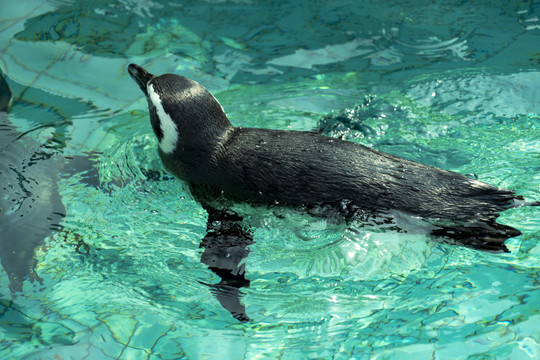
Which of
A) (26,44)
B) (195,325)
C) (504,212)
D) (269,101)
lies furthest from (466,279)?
(26,44)

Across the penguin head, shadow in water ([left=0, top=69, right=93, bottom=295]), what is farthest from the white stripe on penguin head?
shadow in water ([left=0, top=69, right=93, bottom=295])

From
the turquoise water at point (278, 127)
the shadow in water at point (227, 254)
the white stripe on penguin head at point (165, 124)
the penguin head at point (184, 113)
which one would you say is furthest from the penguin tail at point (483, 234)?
the white stripe on penguin head at point (165, 124)

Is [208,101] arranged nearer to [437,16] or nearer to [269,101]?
[269,101]

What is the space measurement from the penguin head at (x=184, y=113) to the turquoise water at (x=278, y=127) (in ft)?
1.27

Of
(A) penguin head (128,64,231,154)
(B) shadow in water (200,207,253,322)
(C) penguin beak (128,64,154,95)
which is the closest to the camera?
(B) shadow in water (200,207,253,322)

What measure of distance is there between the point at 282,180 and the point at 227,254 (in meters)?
0.49

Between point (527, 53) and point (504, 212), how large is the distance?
2.49 meters

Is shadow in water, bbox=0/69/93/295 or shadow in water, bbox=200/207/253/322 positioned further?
shadow in water, bbox=0/69/93/295

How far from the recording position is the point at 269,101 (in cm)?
454

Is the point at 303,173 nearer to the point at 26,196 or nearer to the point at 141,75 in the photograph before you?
the point at 141,75

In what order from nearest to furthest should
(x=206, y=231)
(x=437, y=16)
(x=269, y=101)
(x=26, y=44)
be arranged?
(x=206, y=231) → (x=269, y=101) → (x=26, y=44) → (x=437, y=16)

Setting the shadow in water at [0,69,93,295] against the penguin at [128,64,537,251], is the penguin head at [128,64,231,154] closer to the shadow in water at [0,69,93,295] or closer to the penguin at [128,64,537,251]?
the penguin at [128,64,537,251]

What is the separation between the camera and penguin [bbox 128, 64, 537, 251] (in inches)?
104

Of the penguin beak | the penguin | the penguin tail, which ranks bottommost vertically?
the penguin tail
